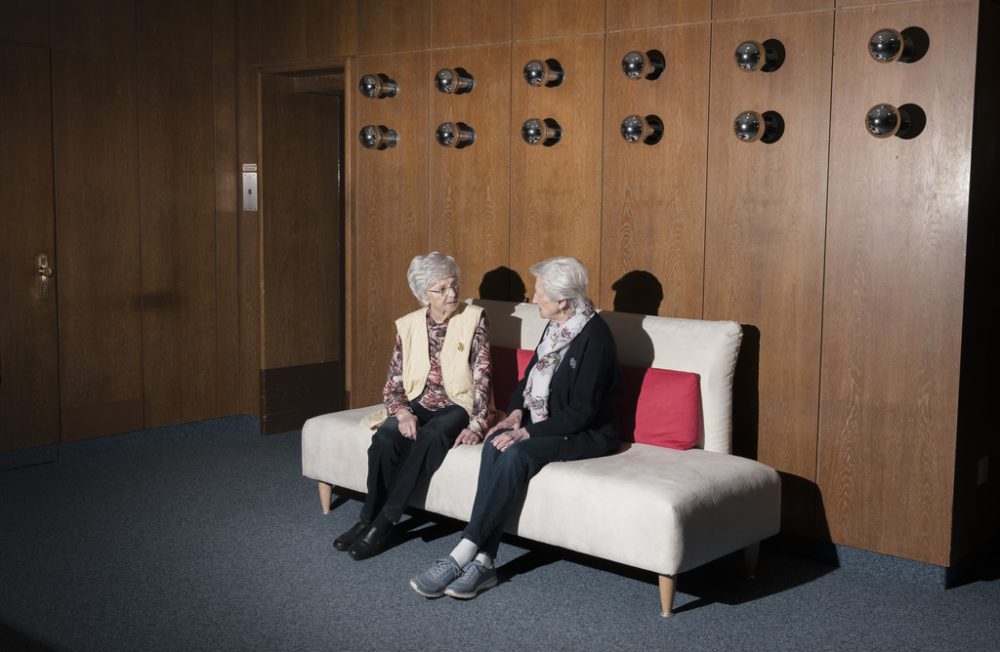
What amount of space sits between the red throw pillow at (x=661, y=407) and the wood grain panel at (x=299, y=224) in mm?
2860

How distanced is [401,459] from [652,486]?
118 cm

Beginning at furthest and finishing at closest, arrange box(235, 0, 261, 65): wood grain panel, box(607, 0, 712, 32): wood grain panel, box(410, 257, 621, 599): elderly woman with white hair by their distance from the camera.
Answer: box(235, 0, 261, 65): wood grain panel
box(607, 0, 712, 32): wood grain panel
box(410, 257, 621, 599): elderly woman with white hair

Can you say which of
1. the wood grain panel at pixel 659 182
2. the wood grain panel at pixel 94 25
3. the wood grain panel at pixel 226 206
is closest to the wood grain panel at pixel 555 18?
the wood grain panel at pixel 659 182

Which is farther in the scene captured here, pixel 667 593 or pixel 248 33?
pixel 248 33

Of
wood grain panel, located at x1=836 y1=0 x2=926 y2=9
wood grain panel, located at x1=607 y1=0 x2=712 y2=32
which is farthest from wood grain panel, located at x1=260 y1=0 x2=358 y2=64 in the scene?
wood grain panel, located at x1=836 y1=0 x2=926 y2=9

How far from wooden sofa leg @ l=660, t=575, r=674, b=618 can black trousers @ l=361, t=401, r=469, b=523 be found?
110 centimetres

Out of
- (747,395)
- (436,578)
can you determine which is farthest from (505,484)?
(747,395)

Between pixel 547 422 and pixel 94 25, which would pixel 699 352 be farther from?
pixel 94 25

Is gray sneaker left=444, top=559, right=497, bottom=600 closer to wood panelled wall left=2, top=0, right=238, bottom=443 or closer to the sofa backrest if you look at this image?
the sofa backrest

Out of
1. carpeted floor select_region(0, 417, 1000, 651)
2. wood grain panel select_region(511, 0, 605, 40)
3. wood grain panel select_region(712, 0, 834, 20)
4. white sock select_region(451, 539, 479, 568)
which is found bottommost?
carpeted floor select_region(0, 417, 1000, 651)

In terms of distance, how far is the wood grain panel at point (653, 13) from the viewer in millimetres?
4699

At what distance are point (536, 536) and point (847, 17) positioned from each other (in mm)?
2331

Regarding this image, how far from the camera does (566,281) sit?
4.35 m

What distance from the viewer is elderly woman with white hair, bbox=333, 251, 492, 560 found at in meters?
4.52
